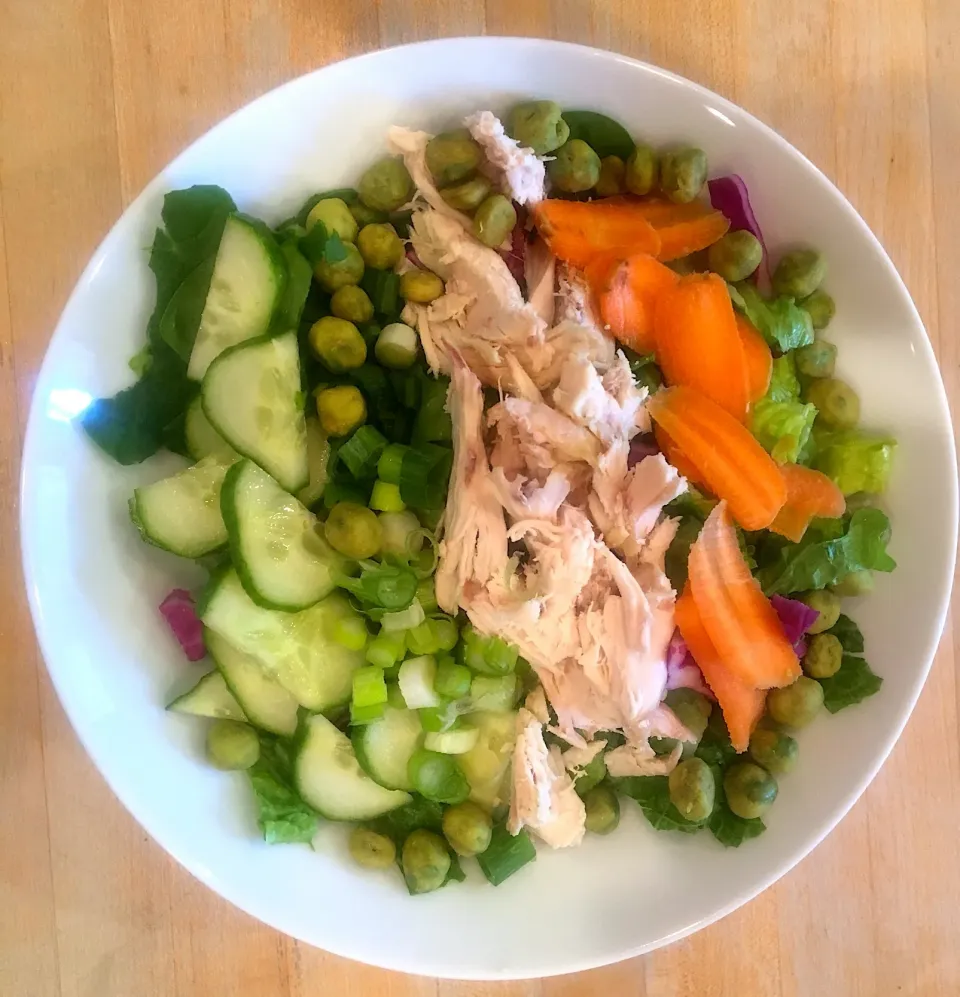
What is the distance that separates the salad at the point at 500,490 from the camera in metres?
1.42

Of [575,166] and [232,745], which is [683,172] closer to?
[575,166]

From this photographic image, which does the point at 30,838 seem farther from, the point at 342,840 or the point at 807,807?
the point at 807,807

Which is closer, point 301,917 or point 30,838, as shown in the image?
point 301,917

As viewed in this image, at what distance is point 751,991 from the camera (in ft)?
5.83

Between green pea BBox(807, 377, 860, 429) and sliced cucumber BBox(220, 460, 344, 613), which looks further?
green pea BBox(807, 377, 860, 429)

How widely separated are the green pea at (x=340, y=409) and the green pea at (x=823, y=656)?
2.74 ft

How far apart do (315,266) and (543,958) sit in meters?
1.16

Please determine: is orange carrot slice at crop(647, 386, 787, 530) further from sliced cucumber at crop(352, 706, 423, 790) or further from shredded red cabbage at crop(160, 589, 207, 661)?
shredded red cabbage at crop(160, 589, 207, 661)

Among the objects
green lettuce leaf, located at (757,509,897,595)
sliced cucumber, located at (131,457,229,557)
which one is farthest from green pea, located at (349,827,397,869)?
green lettuce leaf, located at (757,509,897,595)

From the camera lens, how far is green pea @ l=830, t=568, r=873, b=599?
153cm

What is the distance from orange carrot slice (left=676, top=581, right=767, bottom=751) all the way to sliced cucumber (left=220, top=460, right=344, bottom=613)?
1.84 ft

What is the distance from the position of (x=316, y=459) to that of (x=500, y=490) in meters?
0.30

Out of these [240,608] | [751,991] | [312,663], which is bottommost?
[751,991]

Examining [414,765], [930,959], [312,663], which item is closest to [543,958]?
[414,765]
